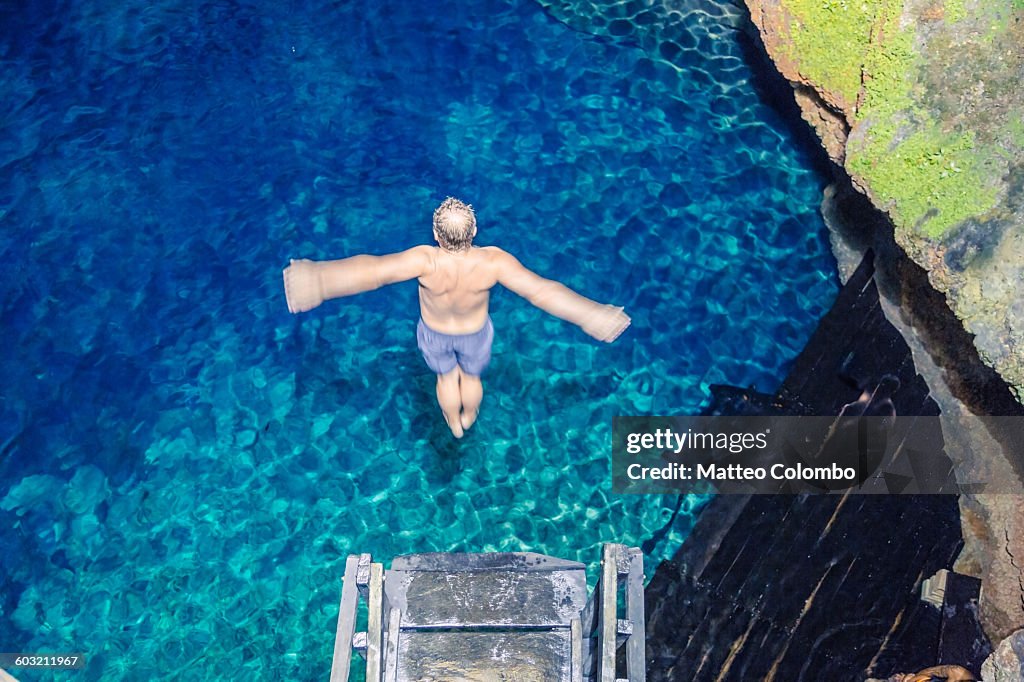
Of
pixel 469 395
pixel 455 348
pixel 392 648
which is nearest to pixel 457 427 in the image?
pixel 469 395

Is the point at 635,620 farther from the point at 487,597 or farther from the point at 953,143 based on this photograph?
the point at 953,143

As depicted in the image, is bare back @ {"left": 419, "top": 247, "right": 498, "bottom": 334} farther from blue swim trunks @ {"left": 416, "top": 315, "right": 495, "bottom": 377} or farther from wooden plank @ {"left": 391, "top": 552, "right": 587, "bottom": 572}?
wooden plank @ {"left": 391, "top": 552, "right": 587, "bottom": 572}

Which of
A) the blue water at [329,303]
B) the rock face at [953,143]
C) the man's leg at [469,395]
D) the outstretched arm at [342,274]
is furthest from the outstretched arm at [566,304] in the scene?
the rock face at [953,143]

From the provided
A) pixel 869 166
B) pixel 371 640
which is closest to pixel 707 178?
pixel 869 166

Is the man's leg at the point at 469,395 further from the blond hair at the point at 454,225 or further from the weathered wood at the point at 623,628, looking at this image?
the weathered wood at the point at 623,628

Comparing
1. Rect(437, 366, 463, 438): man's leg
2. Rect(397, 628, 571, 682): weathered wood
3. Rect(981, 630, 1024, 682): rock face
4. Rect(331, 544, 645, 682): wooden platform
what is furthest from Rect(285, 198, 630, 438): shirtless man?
Rect(981, 630, 1024, 682): rock face

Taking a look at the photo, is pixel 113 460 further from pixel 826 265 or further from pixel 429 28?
pixel 826 265
